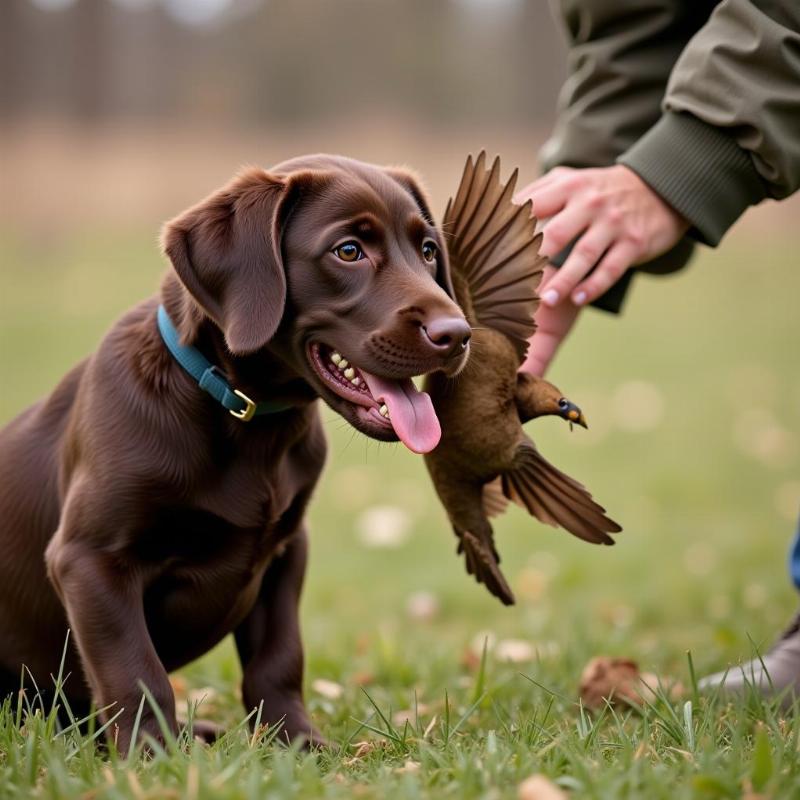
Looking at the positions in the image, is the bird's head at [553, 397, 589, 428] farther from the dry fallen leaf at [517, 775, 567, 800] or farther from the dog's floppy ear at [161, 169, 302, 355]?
the dry fallen leaf at [517, 775, 567, 800]

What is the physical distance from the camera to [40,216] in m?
17.1

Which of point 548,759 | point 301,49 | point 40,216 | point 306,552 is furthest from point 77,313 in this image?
point 301,49

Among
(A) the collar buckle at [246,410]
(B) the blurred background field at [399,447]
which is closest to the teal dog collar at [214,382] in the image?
(A) the collar buckle at [246,410]

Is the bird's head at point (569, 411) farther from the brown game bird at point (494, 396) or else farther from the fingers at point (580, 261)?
the fingers at point (580, 261)

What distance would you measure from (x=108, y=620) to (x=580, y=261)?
1378mm

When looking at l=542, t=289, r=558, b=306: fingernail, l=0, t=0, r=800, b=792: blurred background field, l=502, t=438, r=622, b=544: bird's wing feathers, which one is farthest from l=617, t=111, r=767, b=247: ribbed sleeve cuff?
l=0, t=0, r=800, b=792: blurred background field

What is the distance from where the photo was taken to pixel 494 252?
2797 millimetres

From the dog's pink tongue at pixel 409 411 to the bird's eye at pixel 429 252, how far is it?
13.4 inches

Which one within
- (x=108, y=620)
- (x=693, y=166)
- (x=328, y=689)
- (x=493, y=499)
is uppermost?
(x=693, y=166)

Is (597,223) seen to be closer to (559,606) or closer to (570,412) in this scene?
(570,412)

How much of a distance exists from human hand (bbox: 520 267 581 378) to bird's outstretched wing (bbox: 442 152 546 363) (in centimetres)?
37

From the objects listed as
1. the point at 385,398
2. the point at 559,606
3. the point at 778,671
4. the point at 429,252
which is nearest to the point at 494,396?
the point at 385,398

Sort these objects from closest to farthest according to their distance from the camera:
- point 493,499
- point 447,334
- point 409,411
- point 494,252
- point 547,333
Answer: point 447,334
point 409,411
point 494,252
point 493,499
point 547,333

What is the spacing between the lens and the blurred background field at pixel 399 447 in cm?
438
